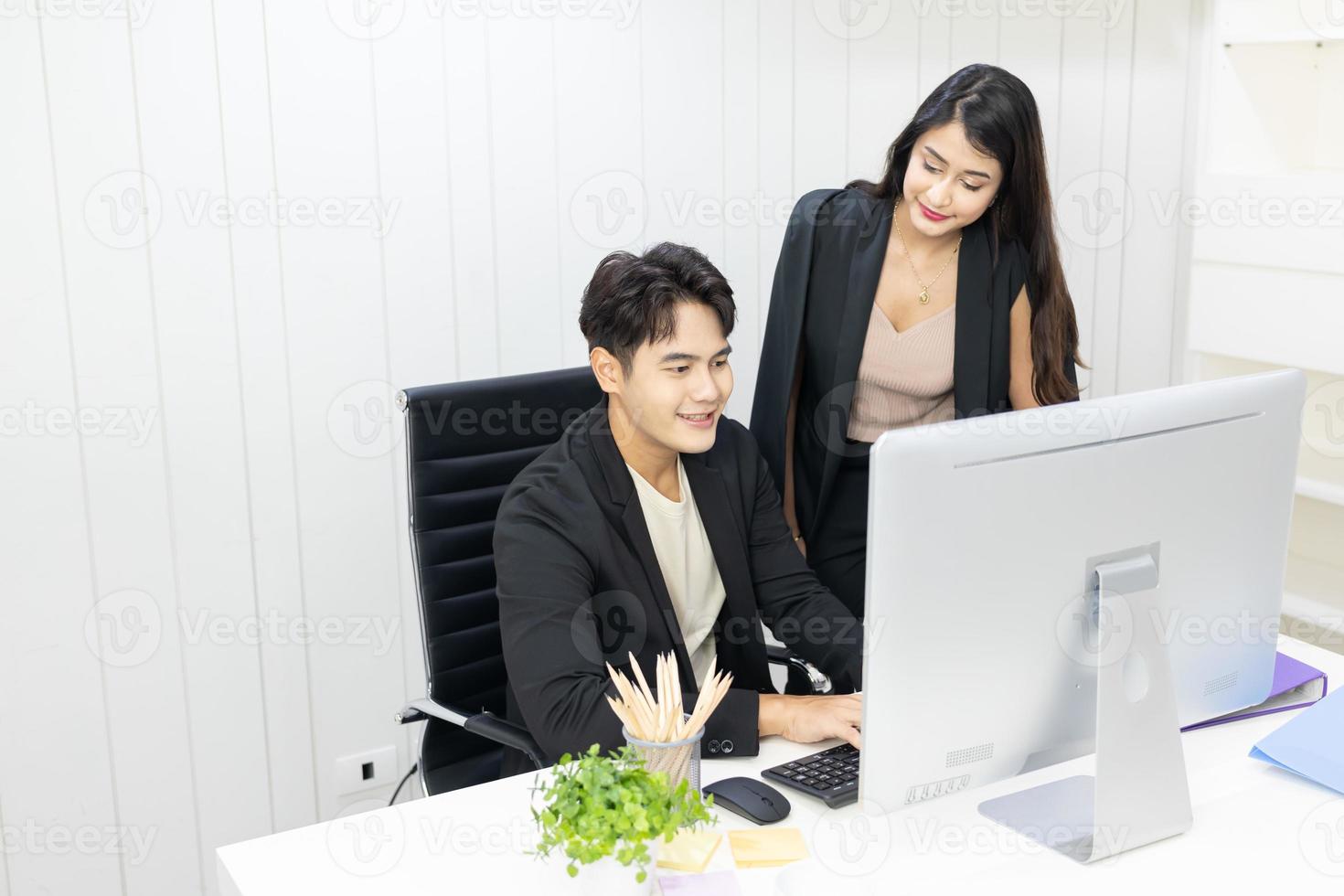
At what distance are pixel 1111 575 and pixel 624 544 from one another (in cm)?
72

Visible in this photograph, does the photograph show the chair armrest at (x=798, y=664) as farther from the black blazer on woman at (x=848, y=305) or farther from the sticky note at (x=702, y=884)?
the sticky note at (x=702, y=884)

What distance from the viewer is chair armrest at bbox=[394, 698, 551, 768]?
1.78 m

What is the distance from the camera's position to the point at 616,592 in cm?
182

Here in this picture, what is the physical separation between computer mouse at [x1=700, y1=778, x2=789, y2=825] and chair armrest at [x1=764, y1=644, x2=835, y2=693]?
1.54 ft

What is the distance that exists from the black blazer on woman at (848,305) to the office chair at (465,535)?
44 centimetres

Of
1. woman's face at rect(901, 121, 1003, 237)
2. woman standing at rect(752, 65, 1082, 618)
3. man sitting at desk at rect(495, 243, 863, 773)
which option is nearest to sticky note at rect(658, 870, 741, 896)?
man sitting at desk at rect(495, 243, 863, 773)

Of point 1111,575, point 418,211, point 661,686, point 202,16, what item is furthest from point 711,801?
point 202,16

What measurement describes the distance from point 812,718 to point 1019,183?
1.09 metres

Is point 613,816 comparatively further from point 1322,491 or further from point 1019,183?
point 1322,491

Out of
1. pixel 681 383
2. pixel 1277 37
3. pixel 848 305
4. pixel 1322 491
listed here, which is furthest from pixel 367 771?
pixel 1277 37

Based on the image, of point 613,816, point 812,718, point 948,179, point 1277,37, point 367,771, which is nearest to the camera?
point 613,816

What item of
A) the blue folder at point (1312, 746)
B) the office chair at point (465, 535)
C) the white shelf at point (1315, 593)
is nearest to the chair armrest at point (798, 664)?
the office chair at point (465, 535)

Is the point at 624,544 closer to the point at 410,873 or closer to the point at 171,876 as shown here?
the point at 410,873

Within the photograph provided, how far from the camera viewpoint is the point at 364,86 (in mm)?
2348
